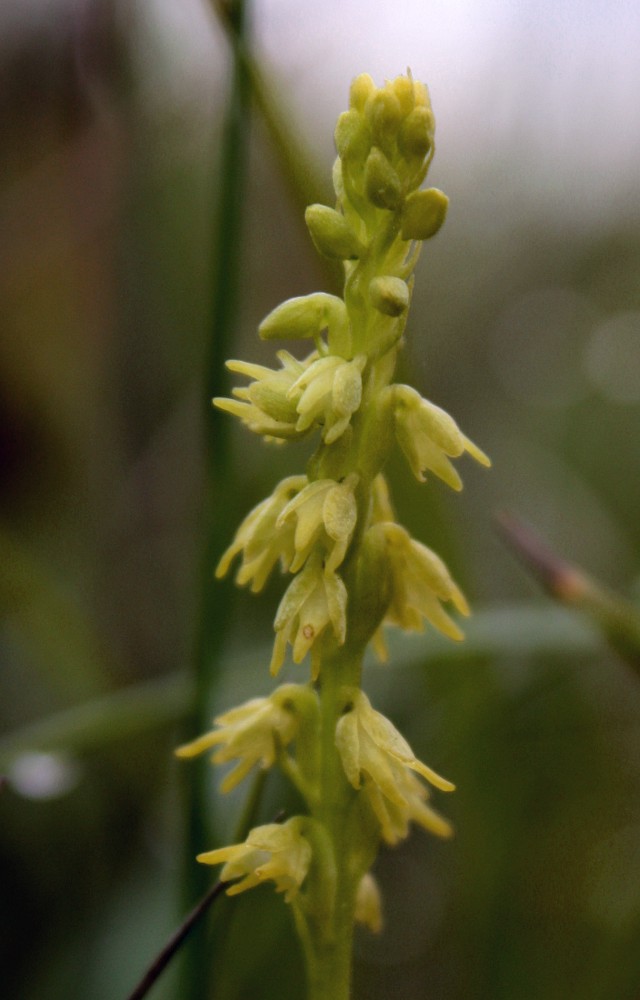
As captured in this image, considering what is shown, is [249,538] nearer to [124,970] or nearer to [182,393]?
[124,970]

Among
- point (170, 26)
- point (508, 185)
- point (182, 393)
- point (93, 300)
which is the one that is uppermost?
point (508, 185)

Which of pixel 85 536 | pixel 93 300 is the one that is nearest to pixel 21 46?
pixel 93 300

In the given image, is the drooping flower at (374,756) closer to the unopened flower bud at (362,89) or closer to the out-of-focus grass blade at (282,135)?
the unopened flower bud at (362,89)

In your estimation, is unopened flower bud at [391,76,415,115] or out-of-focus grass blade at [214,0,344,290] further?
out-of-focus grass blade at [214,0,344,290]

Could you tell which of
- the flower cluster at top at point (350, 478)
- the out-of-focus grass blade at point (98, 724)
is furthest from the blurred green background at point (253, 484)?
the flower cluster at top at point (350, 478)

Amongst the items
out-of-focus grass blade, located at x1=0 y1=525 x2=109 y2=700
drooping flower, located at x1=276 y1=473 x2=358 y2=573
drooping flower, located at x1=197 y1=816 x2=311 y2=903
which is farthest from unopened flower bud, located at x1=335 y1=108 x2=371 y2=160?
out-of-focus grass blade, located at x1=0 y1=525 x2=109 y2=700

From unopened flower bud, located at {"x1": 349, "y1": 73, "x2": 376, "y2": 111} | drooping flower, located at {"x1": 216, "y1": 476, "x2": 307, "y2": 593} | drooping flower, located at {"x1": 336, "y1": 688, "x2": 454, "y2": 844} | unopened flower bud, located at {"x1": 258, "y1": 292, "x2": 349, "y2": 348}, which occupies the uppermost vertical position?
unopened flower bud, located at {"x1": 349, "y1": 73, "x2": 376, "y2": 111}

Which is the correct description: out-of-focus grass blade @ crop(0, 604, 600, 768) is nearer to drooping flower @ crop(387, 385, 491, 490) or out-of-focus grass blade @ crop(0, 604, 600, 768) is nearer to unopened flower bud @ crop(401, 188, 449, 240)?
drooping flower @ crop(387, 385, 491, 490)

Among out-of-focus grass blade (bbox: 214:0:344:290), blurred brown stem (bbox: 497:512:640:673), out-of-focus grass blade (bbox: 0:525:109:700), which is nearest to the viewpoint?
blurred brown stem (bbox: 497:512:640:673)
